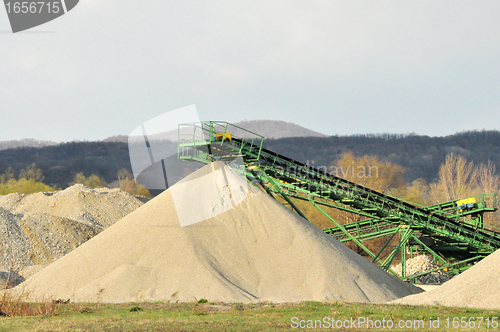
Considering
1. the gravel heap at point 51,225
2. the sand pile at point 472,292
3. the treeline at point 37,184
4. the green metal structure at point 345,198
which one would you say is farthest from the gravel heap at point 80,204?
the sand pile at point 472,292

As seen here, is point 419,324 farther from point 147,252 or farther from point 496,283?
point 147,252

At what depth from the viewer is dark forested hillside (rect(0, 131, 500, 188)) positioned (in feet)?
329

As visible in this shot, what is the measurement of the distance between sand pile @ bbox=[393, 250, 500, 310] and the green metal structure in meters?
6.56

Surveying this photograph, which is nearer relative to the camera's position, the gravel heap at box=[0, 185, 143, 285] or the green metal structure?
the green metal structure

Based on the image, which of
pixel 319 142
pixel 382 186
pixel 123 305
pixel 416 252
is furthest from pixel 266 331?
pixel 319 142

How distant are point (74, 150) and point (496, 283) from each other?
112m

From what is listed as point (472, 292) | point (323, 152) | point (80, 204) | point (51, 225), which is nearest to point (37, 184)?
point (80, 204)

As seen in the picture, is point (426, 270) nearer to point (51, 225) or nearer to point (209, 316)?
point (209, 316)

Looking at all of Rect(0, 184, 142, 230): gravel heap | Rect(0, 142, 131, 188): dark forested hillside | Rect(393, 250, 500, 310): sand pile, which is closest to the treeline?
Rect(0, 142, 131, 188): dark forested hillside

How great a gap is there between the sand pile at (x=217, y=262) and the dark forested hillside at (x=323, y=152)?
271 ft

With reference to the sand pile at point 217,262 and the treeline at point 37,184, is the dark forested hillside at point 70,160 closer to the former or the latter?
the treeline at point 37,184

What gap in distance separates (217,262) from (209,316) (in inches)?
168

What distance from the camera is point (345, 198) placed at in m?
20.8

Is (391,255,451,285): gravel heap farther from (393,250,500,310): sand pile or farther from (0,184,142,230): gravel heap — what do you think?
(0,184,142,230): gravel heap
